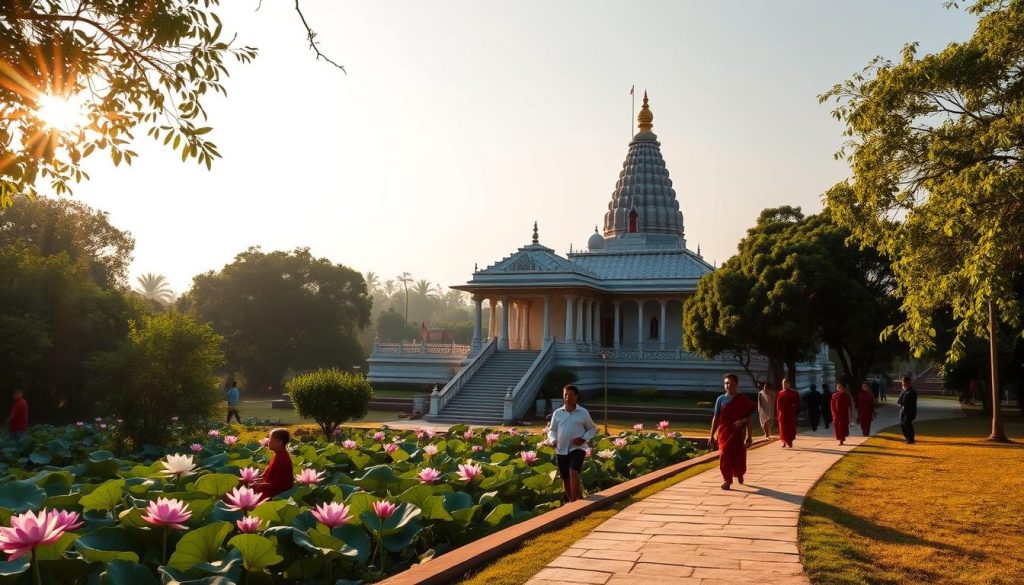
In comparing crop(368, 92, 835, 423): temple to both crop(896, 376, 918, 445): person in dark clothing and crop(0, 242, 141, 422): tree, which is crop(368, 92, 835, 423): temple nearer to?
crop(0, 242, 141, 422): tree

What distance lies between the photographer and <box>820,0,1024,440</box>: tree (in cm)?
1298

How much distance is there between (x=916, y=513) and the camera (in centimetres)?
966

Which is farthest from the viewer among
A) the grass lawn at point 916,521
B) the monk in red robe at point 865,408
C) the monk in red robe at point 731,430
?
the monk in red robe at point 865,408

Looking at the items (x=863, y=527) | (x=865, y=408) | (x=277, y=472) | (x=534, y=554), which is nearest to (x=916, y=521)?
Result: (x=863, y=527)

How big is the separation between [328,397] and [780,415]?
37.6 feet

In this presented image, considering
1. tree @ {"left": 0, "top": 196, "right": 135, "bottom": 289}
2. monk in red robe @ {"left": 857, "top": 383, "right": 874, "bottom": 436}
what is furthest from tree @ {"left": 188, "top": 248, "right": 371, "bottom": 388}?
monk in red robe @ {"left": 857, "top": 383, "right": 874, "bottom": 436}

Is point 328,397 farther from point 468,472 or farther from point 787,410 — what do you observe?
point 468,472

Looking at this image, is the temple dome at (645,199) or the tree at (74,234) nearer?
the tree at (74,234)

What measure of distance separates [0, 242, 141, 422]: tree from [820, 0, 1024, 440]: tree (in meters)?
26.8

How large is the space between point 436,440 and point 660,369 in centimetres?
2725

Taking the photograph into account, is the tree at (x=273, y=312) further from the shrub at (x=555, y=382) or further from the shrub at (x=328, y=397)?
the shrub at (x=328, y=397)

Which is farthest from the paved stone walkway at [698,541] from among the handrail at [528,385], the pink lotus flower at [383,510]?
the handrail at [528,385]

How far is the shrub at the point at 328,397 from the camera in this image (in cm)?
2202

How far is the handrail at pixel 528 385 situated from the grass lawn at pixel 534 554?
23202 millimetres
